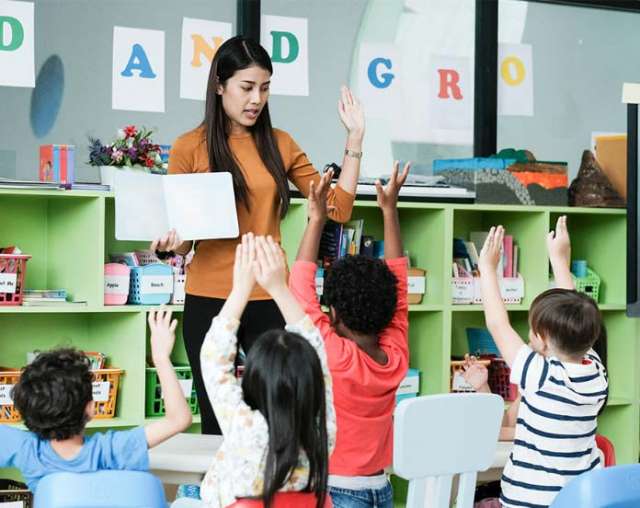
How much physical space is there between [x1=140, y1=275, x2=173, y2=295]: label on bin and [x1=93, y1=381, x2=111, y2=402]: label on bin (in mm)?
331

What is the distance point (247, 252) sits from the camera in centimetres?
215

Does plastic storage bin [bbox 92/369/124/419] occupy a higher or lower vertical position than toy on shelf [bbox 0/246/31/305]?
lower

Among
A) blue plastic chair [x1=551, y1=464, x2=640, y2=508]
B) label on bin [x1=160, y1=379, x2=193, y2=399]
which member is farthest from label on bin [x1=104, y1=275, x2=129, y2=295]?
blue plastic chair [x1=551, y1=464, x2=640, y2=508]

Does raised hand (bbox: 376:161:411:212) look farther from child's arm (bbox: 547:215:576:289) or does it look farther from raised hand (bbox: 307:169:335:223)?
child's arm (bbox: 547:215:576:289)

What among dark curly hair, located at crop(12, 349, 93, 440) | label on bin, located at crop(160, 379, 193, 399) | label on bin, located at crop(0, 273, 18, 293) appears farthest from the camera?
label on bin, located at crop(160, 379, 193, 399)

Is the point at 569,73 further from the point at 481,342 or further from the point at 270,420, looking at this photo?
the point at 270,420

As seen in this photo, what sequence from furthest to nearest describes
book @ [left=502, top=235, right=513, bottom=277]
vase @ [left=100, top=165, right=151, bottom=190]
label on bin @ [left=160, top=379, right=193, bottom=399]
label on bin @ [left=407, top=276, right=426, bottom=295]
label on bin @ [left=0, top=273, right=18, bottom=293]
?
book @ [left=502, top=235, right=513, bottom=277], label on bin @ [left=407, top=276, right=426, bottom=295], label on bin @ [left=160, top=379, right=193, bottom=399], vase @ [left=100, top=165, right=151, bottom=190], label on bin @ [left=0, top=273, right=18, bottom=293]

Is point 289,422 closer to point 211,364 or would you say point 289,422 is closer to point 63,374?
point 211,364

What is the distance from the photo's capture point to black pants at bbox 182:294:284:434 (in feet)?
10.0

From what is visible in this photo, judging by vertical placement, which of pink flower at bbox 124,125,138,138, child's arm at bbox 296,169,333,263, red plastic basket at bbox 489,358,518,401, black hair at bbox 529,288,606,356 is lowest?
red plastic basket at bbox 489,358,518,401

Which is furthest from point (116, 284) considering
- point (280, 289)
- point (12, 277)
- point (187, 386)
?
point (280, 289)

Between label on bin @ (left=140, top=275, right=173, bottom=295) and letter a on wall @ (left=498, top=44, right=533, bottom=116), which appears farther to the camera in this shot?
letter a on wall @ (left=498, top=44, right=533, bottom=116)

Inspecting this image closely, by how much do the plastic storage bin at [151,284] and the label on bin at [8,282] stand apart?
15.9 inches

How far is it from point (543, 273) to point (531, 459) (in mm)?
1943
